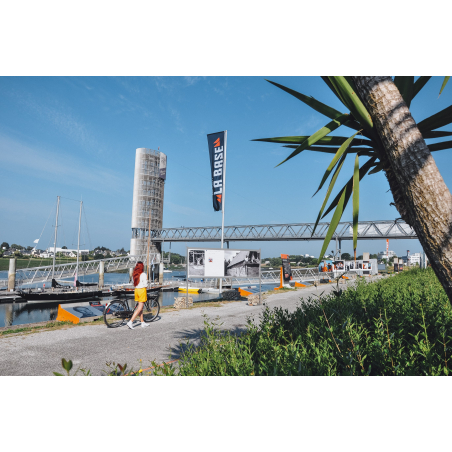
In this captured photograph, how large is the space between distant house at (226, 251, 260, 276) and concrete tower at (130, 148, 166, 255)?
52649 millimetres

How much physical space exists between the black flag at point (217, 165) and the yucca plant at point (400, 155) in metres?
15.9

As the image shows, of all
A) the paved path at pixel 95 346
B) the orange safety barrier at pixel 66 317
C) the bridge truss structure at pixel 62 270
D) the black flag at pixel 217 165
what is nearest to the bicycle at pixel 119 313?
the paved path at pixel 95 346

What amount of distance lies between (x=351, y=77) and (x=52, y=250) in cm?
4720

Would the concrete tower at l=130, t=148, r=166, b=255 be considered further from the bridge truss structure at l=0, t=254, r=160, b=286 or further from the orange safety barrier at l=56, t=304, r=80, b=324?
the orange safety barrier at l=56, t=304, r=80, b=324

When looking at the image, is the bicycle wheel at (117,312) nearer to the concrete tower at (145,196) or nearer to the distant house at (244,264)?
the distant house at (244,264)

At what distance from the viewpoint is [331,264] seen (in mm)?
30141

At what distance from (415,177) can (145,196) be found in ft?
210

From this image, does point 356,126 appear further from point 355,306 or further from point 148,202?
point 148,202

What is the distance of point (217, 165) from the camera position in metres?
19.3

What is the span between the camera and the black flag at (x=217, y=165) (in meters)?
19.1

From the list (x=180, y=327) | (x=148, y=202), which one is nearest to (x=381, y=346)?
(x=180, y=327)

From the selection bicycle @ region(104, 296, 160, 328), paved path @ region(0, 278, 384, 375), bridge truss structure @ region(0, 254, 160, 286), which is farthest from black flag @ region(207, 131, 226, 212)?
bridge truss structure @ region(0, 254, 160, 286)

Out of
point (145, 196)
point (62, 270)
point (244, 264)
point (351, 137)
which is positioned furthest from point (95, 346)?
point (145, 196)

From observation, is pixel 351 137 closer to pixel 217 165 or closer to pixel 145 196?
pixel 217 165
